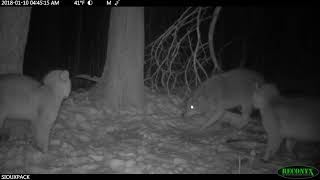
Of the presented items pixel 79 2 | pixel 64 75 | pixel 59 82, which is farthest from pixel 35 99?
pixel 79 2

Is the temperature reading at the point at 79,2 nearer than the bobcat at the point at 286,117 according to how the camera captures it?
No

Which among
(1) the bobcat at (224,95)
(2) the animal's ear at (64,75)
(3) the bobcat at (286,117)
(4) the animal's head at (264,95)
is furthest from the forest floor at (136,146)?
(2) the animal's ear at (64,75)

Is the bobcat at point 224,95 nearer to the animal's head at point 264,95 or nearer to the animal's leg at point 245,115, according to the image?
the animal's leg at point 245,115

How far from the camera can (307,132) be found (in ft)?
19.0

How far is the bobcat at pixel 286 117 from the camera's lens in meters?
5.77

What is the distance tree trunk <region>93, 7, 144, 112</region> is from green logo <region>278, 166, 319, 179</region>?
3959 mm

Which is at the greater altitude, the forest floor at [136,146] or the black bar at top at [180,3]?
the black bar at top at [180,3]

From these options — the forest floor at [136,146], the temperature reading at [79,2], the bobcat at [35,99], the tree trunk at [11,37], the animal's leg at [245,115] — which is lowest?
the forest floor at [136,146]

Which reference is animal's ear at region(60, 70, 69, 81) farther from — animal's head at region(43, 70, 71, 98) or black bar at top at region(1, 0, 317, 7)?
black bar at top at region(1, 0, 317, 7)

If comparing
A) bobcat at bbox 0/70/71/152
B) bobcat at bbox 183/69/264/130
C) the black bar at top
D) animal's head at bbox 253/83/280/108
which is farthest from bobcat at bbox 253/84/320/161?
bobcat at bbox 0/70/71/152

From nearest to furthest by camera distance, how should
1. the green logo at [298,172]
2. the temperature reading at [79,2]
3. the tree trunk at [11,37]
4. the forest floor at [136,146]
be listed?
the green logo at [298,172] < the forest floor at [136,146] < the tree trunk at [11,37] < the temperature reading at [79,2]

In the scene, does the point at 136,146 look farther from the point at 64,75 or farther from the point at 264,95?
the point at 264,95

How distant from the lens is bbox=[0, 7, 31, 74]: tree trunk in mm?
6844

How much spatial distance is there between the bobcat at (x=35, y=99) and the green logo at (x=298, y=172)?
382 cm
